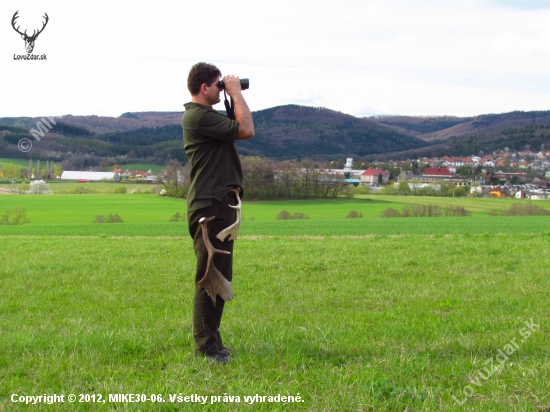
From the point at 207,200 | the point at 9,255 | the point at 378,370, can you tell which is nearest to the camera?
the point at 378,370

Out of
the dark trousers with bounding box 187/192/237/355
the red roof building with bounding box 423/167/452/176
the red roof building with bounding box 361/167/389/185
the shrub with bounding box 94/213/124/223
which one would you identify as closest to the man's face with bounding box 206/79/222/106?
the dark trousers with bounding box 187/192/237/355

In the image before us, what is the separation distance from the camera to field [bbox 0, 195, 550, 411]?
4.18 meters

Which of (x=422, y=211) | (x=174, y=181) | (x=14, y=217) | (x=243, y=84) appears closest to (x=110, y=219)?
(x=14, y=217)

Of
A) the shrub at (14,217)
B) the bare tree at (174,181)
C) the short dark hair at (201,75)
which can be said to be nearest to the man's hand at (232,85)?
the short dark hair at (201,75)

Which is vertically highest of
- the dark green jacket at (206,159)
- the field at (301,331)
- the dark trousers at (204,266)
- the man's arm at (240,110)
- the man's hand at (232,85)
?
the man's hand at (232,85)

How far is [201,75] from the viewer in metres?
5.10

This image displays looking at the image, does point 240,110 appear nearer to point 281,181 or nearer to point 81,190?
point 281,181

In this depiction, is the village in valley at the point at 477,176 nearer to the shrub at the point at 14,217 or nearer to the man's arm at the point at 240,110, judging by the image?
the shrub at the point at 14,217

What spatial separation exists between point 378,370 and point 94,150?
416 ft

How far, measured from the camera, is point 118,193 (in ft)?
284

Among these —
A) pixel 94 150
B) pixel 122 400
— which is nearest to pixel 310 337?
pixel 122 400

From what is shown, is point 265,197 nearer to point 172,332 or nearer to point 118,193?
point 118,193

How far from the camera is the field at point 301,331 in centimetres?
418

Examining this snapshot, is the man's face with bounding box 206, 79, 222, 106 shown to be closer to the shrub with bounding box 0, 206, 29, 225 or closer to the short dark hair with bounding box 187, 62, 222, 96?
the short dark hair with bounding box 187, 62, 222, 96
